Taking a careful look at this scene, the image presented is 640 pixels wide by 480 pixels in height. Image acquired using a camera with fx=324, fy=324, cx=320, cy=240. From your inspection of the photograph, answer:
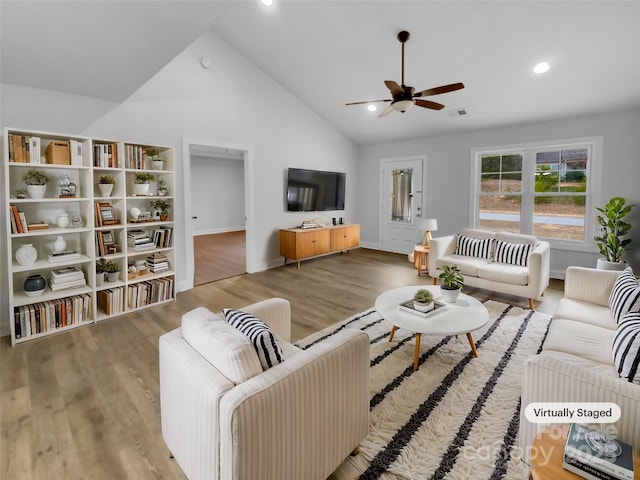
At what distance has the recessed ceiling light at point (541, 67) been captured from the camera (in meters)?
3.74

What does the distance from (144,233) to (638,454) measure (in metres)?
4.33

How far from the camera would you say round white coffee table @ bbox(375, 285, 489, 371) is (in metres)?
2.36

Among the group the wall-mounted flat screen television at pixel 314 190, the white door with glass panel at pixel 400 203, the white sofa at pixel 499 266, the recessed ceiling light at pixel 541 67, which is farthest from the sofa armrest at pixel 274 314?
the white door with glass panel at pixel 400 203

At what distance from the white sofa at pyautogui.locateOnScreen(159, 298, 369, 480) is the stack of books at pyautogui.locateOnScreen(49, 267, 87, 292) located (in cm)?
236

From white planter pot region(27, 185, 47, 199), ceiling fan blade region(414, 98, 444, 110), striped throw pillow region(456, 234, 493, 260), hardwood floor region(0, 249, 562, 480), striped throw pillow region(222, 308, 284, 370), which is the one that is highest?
ceiling fan blade region(414, 98, 444, 110)

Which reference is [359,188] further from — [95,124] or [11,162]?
[11,162]

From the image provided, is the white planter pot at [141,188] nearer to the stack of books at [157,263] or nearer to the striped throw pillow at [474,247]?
the stack of books at [157,263]

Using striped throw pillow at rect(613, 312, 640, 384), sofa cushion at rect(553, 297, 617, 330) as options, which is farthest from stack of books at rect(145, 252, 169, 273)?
striped throw pillow at rect(613, 312, 640, 384)

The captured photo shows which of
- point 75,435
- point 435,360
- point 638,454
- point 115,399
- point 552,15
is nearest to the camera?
point 638,454


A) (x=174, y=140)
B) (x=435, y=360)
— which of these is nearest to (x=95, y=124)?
(x=174, y=140)

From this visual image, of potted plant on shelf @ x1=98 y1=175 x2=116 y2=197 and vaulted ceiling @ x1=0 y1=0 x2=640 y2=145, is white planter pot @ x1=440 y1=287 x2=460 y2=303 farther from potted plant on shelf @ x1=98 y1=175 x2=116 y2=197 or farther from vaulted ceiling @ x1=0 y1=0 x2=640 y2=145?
potted plant on shelf @ x1=98 y1=175 x2=116 y2=197

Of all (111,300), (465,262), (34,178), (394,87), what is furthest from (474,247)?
(34,178)

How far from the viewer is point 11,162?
2.78m

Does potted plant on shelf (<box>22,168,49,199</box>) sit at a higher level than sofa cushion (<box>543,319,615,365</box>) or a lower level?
higher
